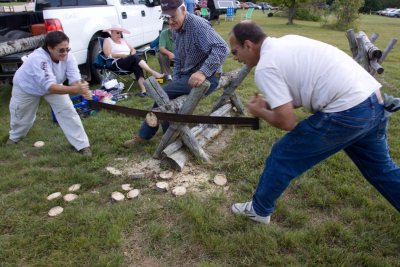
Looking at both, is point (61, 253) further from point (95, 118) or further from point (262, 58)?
point (95, 118)

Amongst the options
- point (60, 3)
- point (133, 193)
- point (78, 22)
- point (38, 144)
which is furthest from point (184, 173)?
point (60, 3)

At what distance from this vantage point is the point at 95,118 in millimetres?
5445

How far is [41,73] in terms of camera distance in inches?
152

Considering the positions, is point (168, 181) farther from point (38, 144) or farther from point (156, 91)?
point (38, 144)

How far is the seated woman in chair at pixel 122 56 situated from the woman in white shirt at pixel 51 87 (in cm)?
237

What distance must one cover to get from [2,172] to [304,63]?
3.58 metres

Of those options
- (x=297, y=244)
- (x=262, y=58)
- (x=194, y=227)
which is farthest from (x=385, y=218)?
(x=262, y=58)

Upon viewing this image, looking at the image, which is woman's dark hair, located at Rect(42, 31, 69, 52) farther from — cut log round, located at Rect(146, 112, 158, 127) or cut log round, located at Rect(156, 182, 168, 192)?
cut log round, located at Rect(156, 182, 168, 192)

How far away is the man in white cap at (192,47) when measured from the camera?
11.6ft

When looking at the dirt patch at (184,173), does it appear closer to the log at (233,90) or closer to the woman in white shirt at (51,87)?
the woman in white shirt at (51,87)

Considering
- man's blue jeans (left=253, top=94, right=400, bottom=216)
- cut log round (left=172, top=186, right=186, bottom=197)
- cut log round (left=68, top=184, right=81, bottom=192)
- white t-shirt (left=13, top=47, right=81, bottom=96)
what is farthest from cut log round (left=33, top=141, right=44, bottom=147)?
man's blue jeans (left=253, top=94, right=400, bottom=216)

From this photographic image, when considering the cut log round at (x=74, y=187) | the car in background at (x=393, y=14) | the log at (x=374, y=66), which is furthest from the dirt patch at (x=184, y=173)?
the car in background at (x=393, y=14)

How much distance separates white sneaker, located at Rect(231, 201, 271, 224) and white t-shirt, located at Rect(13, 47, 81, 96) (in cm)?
245

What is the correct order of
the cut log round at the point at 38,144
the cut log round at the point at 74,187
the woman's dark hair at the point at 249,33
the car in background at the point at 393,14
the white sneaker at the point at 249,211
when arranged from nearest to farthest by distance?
the woman's dark hair at the point at 249,33 < the white sneaker at the point at 249,211 < the cut log round at the point at 74,187 < the cut log round at the point at 38,144 < the car in background at the point at 393,14
